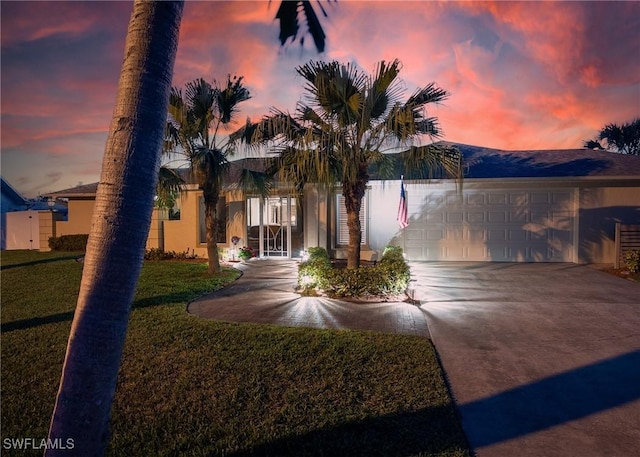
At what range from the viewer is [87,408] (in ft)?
6.46

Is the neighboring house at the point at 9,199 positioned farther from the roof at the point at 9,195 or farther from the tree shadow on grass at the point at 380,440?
the tree shadow on grass at the point at 380,440

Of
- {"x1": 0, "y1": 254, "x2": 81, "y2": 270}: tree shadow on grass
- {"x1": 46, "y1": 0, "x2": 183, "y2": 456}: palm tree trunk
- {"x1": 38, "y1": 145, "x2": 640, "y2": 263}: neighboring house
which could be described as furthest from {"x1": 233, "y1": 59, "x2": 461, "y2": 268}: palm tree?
{"x1": 0, "y1": 254, "x2": 81, "y2": 270}: tree shadow on grass

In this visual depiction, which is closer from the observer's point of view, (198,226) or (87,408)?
(87,408)

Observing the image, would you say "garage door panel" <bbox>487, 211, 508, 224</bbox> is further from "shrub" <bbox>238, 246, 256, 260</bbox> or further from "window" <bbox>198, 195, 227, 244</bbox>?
"window" <bbox>198, 195, 227, 244</bbox>

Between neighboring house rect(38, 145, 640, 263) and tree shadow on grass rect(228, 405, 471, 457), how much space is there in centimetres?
1013

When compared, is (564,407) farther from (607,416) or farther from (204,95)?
(204,95)

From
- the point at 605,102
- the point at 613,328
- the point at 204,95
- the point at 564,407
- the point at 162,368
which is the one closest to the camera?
the point at 564,407

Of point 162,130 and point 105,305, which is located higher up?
point 162,130

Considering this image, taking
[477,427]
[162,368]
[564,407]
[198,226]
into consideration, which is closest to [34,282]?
[198,226]

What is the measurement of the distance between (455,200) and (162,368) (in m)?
11.8

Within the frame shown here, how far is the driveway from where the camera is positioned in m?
3.14

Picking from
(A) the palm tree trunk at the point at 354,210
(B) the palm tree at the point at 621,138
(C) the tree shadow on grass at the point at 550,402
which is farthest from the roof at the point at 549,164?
(B) the palm tree at the point at 621,138

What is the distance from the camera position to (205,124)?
397 inches

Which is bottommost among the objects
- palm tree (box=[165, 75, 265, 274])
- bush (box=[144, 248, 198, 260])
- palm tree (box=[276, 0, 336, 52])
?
bush (box=[144, 248, 198, 260])
